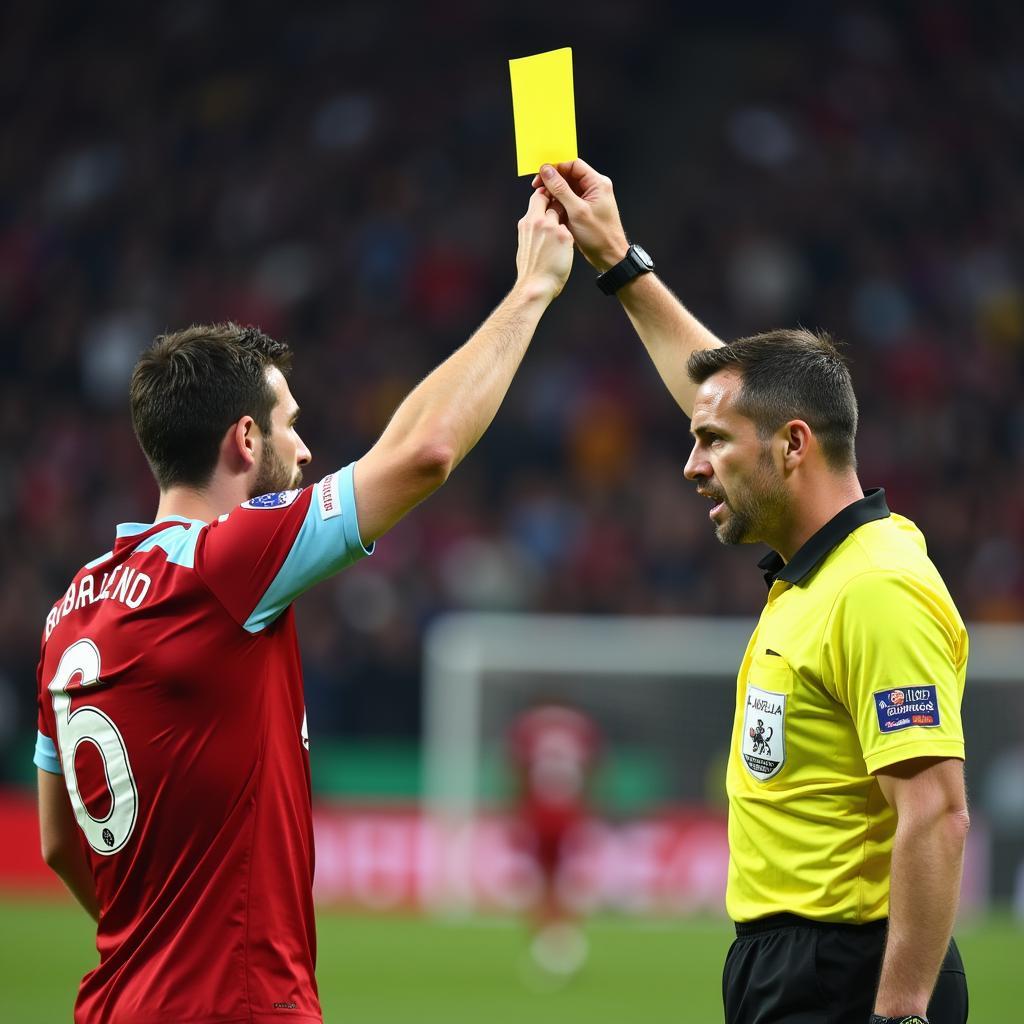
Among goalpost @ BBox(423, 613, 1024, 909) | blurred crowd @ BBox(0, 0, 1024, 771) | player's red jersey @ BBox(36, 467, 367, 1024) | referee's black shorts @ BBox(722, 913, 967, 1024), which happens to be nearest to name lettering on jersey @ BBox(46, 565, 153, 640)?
player's red jersey @ BBox(36, 467, 367, 1024)

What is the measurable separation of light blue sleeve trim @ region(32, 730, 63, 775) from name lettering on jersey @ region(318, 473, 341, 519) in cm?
85

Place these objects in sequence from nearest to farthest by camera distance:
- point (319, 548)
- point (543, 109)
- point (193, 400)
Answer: point (319, 548) → point (193, 400) → point (543, 109)

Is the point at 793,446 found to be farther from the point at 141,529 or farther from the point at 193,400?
the point at 141,529

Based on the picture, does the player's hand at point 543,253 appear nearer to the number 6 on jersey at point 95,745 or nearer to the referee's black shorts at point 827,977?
the number 6 on jersey at point 95,745

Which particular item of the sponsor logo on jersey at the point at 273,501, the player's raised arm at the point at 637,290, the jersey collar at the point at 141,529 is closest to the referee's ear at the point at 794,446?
the player's raised arm at the point at 637,290

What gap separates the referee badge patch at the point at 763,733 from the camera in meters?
3.47

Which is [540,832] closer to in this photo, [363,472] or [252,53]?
[363,472]

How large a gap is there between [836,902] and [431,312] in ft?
54.7

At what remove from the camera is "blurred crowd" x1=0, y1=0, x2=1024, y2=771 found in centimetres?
1712

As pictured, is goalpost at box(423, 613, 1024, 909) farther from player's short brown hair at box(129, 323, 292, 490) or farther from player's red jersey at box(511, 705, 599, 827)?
player's short brown hair at box(129, 323, 292, 490)

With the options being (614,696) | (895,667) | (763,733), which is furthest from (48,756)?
(614,696)

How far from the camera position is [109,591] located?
3.38 metres

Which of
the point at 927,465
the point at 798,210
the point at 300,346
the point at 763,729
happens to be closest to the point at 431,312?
the point at 300,346

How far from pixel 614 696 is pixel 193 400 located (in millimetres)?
12836
